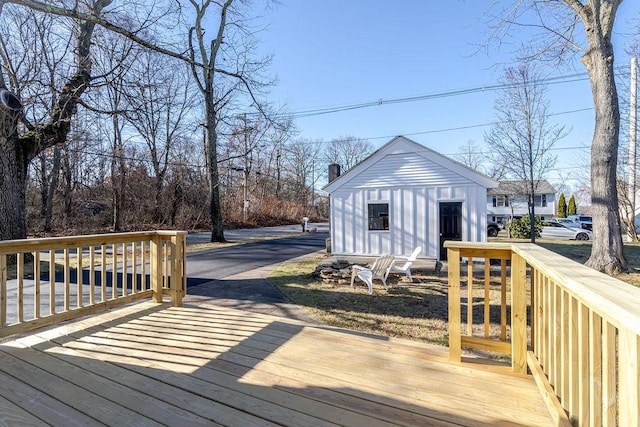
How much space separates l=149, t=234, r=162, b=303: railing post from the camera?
3600 mm

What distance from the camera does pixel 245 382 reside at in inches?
80.0

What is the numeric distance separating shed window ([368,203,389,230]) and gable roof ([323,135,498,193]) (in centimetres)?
71

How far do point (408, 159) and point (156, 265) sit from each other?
732 centimetres

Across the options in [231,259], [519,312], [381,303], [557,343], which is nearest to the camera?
[557,343]

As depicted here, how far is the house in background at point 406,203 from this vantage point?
8555 millimetres

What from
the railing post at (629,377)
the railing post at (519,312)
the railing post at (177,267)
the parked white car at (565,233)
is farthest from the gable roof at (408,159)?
the parked white car at (565,233)

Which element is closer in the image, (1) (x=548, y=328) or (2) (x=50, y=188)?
(1) (x=548, y=328)

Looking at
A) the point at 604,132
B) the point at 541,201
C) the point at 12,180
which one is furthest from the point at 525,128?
the point at 541,201

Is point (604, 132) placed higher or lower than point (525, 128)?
lower

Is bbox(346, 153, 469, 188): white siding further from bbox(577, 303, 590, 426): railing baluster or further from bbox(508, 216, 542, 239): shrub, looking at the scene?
bbox(508, 216, 542, 239): shrub

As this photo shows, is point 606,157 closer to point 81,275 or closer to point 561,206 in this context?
point 81,275

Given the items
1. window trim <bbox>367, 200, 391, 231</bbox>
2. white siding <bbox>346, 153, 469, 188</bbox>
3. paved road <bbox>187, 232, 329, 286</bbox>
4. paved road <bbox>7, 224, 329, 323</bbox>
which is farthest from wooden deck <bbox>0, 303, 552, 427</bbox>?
white siding <bbox>346, 153, 469, 188</bbox>

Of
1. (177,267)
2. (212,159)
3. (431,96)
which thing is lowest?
(177,267)

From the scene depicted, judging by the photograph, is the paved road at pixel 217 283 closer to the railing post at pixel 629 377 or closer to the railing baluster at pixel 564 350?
the railing baluster at pixel 564 350
